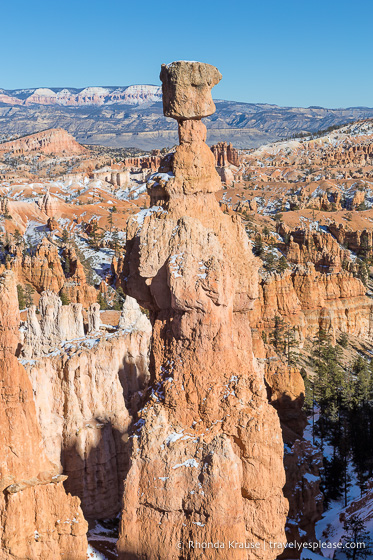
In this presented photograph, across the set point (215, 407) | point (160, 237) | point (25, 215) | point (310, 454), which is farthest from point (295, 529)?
point (25, 215)

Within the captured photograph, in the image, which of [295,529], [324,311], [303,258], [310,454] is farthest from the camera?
[303,258]

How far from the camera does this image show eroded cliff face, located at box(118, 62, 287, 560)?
1076 cm

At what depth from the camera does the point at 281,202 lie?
113000 millimetres

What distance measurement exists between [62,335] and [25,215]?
7370 cm

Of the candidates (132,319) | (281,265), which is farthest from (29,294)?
(132,319)

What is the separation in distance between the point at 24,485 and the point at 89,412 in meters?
4.96

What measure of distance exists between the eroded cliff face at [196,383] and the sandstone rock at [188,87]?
2cm

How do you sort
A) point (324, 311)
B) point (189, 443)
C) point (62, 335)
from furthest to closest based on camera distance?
point (324, 311) < point (62, 335) < point (189, 443)

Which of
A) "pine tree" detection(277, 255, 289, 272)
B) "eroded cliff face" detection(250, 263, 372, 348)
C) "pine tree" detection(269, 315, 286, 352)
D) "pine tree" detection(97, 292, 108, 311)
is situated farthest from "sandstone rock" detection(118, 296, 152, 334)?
"pine tree" detection(277, 255, 289, 272)

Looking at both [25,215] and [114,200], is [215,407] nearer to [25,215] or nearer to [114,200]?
[25,215]

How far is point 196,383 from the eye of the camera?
11.6 metres

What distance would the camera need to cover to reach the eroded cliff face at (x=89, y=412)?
15.7 meters

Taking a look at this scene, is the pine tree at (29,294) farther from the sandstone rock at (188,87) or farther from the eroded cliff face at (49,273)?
the sandstone rock at (188,87)

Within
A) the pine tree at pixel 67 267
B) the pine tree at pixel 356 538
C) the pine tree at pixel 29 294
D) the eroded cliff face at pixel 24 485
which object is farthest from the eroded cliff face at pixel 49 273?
the eroded cliff face at pixel 24 485
